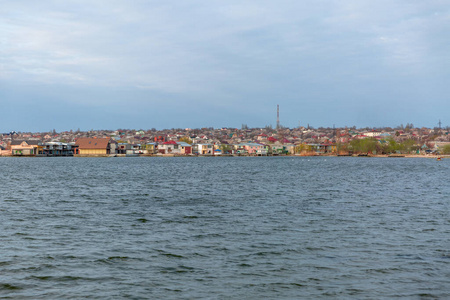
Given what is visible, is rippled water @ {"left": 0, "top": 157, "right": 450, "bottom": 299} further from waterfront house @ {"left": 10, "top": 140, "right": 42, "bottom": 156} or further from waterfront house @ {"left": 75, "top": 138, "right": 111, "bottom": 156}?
waterfront house @ {"left": 10, "top": 140, "right": 42, "bottom": 156}

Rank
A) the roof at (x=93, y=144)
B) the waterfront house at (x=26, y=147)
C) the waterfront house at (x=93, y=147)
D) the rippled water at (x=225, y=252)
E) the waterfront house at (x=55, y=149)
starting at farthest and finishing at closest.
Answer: the waterfront house at (x=55, y=149) → the roof at (x=93, y=144) → the waterfront house at (x=93, y=147) → the waterfront house at (x=26, y=147) → the rippled water at (x=225, y=252)

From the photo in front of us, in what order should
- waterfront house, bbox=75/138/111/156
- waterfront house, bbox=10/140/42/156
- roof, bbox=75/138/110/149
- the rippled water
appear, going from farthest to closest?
roof, bbox=75/138/110/149, waterfront house, bbox=75/138/111/156, waterfront house, bbox=10/140/42/156, the rippled water

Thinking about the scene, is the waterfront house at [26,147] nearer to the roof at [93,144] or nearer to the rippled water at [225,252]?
the roof at [93,144]

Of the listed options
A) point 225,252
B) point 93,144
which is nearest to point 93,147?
point 93,144

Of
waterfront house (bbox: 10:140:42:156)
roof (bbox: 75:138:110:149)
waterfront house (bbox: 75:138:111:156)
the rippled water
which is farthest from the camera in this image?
roof (bbox: 75:138:110:149)

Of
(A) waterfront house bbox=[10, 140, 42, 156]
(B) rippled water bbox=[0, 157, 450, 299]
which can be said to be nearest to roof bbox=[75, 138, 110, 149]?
(A) waterfront house bbox=[10, 140, 42, 156]

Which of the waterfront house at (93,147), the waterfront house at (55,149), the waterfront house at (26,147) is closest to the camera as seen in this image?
the waterfront house at (26,147)

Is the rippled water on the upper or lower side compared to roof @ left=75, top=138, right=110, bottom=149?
lower

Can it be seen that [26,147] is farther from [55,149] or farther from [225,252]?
[225,252]

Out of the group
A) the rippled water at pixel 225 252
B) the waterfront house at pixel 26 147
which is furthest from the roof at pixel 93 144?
the rippled water at pixel 225 252

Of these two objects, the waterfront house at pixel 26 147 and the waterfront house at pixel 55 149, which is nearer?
the waterfront house at pixel 26 147

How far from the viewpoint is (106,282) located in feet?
38.0

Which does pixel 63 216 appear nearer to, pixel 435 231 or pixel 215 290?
pixel 215 290

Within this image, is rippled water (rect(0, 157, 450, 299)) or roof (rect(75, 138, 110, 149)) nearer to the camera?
rippled water (rect(0, 157, 450, 299))
